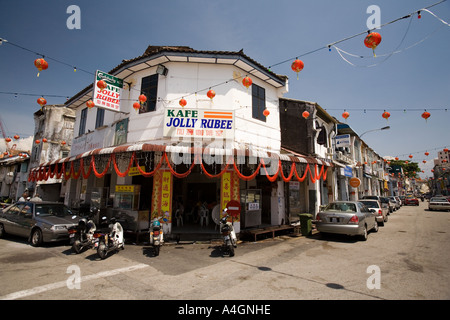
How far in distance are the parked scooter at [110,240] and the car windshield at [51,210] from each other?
344cm

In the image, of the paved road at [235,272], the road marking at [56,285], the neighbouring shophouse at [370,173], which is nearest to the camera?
the road marking at [56,285]

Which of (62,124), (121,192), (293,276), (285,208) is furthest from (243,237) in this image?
(62,124)

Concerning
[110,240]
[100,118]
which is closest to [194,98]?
[110,240]

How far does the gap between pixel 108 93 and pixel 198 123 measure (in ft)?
16.8

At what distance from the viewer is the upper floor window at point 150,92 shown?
1149 centimetres

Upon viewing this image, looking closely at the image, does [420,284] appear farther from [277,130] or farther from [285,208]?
[277,130]

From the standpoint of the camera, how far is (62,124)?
2509 cm

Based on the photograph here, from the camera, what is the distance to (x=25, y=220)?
922cm

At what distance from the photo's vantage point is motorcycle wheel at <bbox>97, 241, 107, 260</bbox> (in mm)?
7151

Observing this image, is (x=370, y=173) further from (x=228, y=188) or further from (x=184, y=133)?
(x=184, y=133)

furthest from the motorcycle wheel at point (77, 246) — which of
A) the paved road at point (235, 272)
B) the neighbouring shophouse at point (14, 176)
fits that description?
the neighbouring shophouse at point (14, 176)

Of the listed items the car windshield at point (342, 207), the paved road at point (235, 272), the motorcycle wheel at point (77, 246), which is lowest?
the paved road at point (235, 272)

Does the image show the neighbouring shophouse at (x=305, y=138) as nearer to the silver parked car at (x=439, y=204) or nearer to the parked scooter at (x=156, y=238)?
the parked scooter at (x=156, y=238)

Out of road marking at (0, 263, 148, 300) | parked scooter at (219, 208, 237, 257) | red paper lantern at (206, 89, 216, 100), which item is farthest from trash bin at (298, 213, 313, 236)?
road marking at (0, 263, 148, 300)
